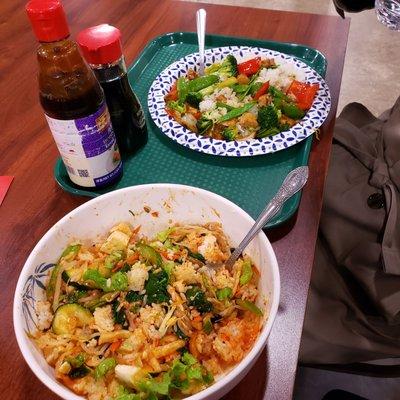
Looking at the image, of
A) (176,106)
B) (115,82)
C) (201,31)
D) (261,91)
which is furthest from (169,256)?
(201,31)


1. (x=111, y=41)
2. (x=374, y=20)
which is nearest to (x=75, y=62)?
(x=111, y=41)

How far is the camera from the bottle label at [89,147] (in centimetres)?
76

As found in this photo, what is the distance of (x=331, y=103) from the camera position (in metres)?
1.08

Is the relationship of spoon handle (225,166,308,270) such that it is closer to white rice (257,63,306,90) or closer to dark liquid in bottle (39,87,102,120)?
dark liquid in bottle (39,87,102,120)

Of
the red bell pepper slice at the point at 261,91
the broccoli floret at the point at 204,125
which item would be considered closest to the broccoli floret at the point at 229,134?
the broccoli floret at the point at 204,125

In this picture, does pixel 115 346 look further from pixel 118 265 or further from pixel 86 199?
pixel 86 199

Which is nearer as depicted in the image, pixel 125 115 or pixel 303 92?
pixel 125 115

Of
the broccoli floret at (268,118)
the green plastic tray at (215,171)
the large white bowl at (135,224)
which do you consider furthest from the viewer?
the broccoli floret at (268,118)

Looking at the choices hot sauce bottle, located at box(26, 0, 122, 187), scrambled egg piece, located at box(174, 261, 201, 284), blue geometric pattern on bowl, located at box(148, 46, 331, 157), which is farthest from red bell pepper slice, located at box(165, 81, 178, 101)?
scrambled egg piece, located at box(174, 261, 201, 284)

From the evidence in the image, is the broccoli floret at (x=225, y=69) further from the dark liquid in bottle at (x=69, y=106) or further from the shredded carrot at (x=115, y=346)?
the shredded carrot at (x=115, y=346)

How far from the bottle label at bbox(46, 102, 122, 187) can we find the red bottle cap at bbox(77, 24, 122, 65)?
3.7 inches

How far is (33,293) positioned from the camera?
2.08ft

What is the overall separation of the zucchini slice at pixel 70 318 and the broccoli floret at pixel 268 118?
1.97 feet

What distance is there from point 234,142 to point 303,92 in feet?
0.82
